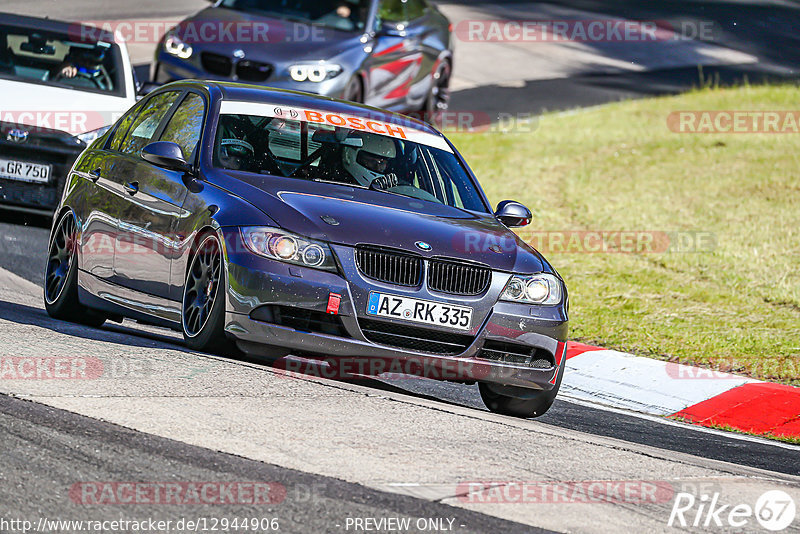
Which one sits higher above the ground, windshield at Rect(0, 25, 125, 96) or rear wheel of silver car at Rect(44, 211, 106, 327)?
windshield at Rect(0, 25, 125, 96)

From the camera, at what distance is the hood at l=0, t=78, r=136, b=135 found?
12.1 metres

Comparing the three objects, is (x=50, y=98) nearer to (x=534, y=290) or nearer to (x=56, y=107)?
(x=56, y=107)

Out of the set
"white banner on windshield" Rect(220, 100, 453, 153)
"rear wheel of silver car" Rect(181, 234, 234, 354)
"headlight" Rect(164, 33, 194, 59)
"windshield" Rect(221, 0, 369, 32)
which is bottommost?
"rear wheel of silver car" Rect(181, 234, 234, 354)

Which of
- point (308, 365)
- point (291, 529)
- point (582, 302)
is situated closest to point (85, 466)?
point (291, 529)

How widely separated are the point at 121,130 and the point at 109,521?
500 centimetres

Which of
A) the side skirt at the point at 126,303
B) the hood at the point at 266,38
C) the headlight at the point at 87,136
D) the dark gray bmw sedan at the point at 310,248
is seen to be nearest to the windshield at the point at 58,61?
the headlight at the point at 87,136

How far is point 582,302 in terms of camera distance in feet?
39.5

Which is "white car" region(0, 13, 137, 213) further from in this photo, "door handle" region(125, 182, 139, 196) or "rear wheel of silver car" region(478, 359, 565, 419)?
"rear wheel of silver car" region(478, 359, 565, 419)

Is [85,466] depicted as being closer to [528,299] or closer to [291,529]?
[291,529]

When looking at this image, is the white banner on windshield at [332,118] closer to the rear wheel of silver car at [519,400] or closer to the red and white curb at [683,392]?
the rear wheel of silver car at [519,400]

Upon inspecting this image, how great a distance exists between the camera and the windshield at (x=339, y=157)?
7.96m

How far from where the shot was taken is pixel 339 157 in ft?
26.7

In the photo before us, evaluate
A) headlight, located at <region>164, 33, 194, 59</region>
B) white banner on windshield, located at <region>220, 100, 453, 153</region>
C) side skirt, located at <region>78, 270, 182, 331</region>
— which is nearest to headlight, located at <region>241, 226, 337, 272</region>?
side skirt, located at <region>78, 270, 182, 331</region>

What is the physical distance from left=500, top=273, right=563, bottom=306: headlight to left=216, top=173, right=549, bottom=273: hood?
0.18 feet
